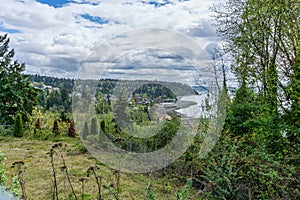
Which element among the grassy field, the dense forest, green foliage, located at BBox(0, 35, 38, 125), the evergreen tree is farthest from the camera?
green foliage, located at BBox(0, 35, 38, 125)

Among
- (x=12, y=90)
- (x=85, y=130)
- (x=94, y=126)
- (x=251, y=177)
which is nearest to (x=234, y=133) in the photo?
(x=251, y=177)

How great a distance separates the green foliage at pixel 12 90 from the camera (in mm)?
12164

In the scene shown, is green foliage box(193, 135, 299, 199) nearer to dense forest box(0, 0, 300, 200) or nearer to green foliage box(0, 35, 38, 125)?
dense forest box(0, 0, 300, 200)

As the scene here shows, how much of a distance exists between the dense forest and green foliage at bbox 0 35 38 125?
4931 mm

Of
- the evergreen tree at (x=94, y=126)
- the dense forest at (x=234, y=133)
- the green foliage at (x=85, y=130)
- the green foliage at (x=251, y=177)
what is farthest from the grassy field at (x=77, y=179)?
the green foliage at (x=251, y=177)

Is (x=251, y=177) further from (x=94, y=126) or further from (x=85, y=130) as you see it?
(x=85, y=130)

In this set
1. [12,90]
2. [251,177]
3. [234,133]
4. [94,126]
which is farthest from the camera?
[12,90]

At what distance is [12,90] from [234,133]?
10236 millimetres

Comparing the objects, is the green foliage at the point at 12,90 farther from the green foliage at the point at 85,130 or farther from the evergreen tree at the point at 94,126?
the evergreen tree at the point at 94,126

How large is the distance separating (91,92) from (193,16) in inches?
117

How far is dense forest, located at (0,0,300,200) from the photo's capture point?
3291 millimetres

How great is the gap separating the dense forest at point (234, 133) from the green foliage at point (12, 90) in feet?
16.2

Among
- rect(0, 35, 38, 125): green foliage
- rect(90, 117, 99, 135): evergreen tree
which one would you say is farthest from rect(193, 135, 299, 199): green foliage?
rect(0, 35, 38, 125): green foliage

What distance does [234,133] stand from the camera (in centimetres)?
515
